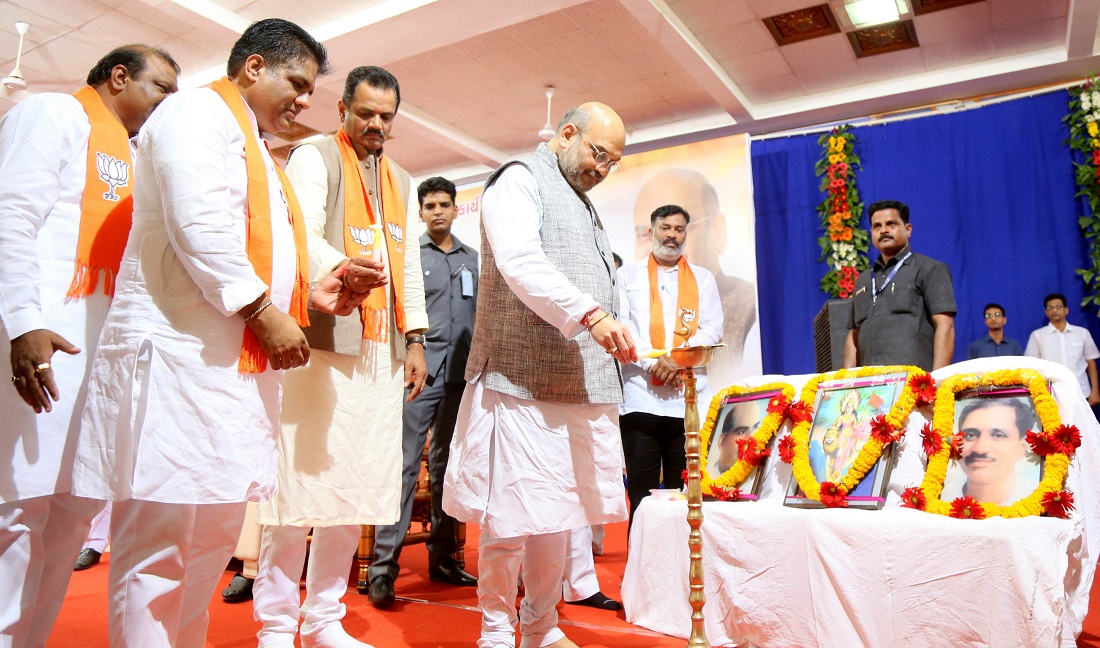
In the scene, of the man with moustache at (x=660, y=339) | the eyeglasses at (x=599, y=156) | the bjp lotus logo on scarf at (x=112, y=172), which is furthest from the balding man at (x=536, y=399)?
the man with moustache at (x=660, y=339)

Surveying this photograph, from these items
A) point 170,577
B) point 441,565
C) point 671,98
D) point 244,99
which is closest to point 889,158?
point 671,98

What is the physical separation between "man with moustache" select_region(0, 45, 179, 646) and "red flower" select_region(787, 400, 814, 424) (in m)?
2.26

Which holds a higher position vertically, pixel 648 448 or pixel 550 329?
pixel 550 329

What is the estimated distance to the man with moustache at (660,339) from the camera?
142 inches

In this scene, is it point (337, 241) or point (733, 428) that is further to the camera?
point (733, 428)

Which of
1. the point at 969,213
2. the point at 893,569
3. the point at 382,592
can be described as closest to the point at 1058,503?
the point at 893,569

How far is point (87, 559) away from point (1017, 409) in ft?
14.1

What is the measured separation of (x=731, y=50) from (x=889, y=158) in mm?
1930

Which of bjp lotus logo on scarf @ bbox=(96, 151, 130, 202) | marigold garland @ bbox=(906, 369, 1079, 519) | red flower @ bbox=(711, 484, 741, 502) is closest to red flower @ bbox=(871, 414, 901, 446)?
marigold garland @ bbox=(906, 369, 1079, 519)

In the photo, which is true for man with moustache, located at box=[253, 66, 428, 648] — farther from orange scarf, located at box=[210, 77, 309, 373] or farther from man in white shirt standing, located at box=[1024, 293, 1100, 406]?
man in white shirt standing, located at box=[1024, 293, 1100, 406]

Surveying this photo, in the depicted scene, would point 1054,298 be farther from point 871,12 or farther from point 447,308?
point 447,308

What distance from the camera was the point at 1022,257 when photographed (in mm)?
6875

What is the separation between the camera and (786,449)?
2.75m

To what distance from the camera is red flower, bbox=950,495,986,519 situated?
7.04 ft
